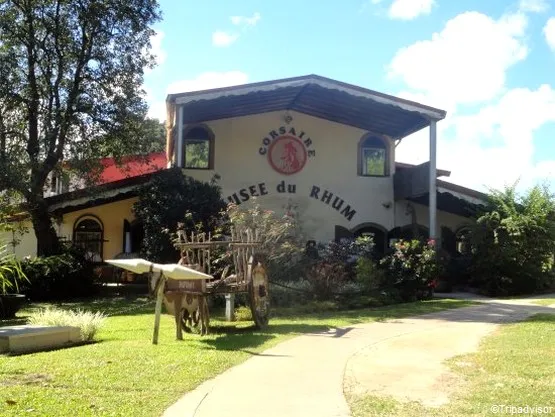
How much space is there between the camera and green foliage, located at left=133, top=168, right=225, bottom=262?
15391 millimetres

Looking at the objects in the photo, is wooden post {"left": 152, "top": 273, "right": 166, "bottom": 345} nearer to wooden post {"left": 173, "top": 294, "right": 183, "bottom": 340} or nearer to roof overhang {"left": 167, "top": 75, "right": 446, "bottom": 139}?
wooden post {"left": 173, "top": 294, "right": 183, "bottom": 340}

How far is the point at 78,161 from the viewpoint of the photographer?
17047 mm

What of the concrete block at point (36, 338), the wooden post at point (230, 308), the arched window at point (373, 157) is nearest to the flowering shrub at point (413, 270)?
the wooden post at point (230, 308)

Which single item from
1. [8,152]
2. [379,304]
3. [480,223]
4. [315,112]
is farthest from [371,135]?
[8,152]

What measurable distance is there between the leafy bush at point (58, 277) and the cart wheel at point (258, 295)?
7.73m

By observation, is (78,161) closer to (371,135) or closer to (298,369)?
(371,135)

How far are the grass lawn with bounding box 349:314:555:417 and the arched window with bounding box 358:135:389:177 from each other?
40.2 feet

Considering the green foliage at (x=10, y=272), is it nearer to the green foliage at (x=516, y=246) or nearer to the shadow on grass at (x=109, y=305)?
the shadow on grass at (x=109, y=305)

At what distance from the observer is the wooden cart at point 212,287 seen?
30.0 feet

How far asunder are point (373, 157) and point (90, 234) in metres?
10.2

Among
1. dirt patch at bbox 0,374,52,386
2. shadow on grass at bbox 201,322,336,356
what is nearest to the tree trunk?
shadow on grass at bbox 201,322,336,356

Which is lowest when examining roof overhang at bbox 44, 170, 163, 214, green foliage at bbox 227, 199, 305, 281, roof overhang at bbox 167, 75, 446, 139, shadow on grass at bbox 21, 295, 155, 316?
shadow on grass at bbox 21, 295, 155, 316

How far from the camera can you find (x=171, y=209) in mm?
15688

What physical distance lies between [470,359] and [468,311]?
18.0 ft
